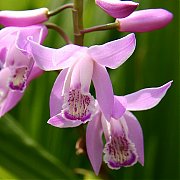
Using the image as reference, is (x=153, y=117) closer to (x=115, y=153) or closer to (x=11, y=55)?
(x=115, y=153)

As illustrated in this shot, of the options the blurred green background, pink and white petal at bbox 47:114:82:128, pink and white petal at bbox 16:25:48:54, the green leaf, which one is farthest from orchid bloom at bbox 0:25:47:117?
the blurred green background

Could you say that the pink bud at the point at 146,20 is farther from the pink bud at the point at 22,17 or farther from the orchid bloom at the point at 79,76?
the pink bud at the point at 22,17

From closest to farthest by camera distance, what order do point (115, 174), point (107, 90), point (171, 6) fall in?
point (107, 90)
point (115, 174)
point (171, 6)

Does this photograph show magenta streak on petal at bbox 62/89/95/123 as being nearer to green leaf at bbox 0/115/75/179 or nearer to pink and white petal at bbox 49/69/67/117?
pink and white petal at bbox 49/69/67/117

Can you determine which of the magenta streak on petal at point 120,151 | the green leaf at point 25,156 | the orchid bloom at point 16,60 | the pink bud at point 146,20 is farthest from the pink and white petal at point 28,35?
the green leaf at point 25,156

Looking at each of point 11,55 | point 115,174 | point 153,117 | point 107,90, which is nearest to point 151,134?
point 153,117

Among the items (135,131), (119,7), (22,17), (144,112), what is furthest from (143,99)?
(144,112)
